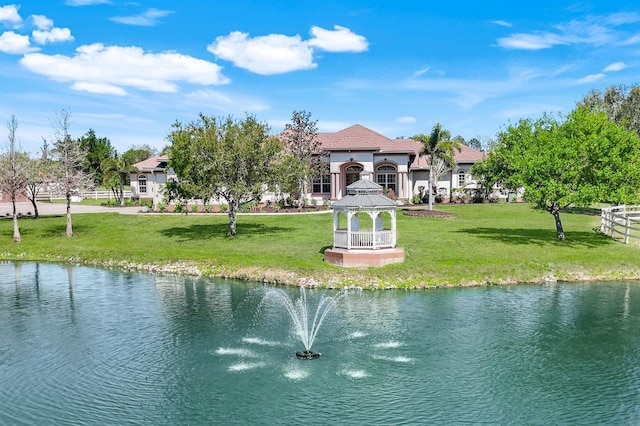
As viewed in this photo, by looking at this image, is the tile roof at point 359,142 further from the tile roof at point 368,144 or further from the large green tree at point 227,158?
the large green tree at point 227,158

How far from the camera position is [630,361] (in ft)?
57.4

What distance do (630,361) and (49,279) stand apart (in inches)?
1085

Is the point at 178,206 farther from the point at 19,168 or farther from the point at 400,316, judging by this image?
the point at 400,316

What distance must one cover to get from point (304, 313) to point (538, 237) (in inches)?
818

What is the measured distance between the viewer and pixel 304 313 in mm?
22406

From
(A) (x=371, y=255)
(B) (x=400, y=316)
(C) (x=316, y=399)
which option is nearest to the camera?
(C) (x=316, y=399)

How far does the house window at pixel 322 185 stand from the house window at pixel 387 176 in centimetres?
534

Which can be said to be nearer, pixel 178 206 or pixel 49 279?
pixel 49 279

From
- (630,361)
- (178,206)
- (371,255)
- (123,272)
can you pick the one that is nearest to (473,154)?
(178,206)

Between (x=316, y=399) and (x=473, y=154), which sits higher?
(x=473, y=154)

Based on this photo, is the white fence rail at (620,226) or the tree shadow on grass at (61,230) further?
the tree shadow on grass at (61,230)

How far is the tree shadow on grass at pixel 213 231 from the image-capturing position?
39719 millimetres

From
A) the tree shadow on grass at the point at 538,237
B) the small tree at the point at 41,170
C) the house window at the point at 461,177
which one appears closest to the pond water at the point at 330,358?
the tree shadow on grass at the point at 538,237

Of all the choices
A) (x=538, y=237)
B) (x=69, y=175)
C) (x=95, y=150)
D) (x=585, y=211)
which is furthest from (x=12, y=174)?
(x=95, y=150)
